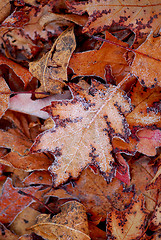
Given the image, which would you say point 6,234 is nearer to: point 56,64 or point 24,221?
point 24,221

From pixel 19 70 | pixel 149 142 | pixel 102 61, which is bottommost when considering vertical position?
pixel 149 142

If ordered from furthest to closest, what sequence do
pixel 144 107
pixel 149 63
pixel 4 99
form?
1. pixel 4 99
2. pixel 144 107
3. pixel 149 63

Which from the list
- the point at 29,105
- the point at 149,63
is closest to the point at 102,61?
the point at 149,63

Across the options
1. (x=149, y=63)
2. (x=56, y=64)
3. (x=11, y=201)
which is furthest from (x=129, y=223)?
(x=56, y=64)

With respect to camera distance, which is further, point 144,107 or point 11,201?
point 11,201

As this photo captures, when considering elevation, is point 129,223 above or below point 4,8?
below

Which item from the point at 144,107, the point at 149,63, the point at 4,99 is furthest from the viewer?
the point at 4,99

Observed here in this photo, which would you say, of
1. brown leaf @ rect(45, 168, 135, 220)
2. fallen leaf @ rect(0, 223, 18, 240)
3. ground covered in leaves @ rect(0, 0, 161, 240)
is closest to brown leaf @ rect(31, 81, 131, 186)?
ground covered in leaves @ rect(0, 0, 161, 240)

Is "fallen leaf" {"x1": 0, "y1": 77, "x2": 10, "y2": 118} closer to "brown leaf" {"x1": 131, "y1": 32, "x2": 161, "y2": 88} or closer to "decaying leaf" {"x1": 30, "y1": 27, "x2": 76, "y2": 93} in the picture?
"decaying leaf" {"x1": 30, "y1": 27, "x2": 76, "y2": 93}

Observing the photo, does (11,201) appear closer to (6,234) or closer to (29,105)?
(6,234)
